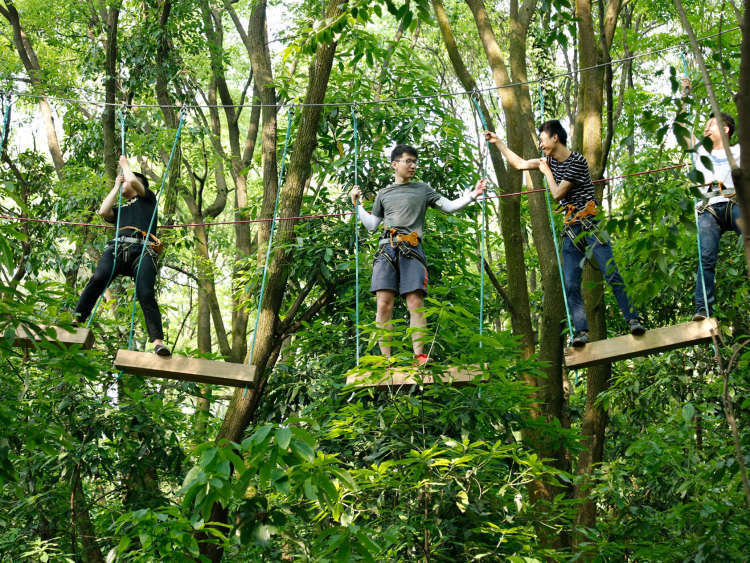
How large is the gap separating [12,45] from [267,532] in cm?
1092

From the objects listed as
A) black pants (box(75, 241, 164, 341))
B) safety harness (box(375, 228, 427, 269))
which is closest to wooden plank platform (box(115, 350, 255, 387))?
black pants (box(75, 241, 164, 341))

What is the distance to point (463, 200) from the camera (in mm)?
4785

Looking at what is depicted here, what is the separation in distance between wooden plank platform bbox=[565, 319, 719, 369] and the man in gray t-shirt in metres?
1.01

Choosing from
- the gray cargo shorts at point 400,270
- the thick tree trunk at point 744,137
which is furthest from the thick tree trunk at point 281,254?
the thick tree trunk at point 744,137

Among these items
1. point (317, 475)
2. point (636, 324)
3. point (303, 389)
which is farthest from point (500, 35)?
point (317, 475)

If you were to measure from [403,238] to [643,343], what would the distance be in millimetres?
1569

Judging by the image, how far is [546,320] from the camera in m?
6.45

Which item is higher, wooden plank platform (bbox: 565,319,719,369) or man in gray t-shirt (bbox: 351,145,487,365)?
man in gray t-shirt (bbox: 351,145,487,365)

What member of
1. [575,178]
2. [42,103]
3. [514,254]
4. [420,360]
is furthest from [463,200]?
[42,103]

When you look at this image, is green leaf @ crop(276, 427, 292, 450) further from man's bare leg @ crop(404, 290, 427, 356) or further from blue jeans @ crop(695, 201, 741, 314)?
blue jeans @ crop(695, 201, 741, 314)

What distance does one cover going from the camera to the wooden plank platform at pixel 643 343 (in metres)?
4.08

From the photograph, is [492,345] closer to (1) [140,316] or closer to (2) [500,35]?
(1) [140,316]

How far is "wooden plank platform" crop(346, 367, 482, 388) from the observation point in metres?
4.20

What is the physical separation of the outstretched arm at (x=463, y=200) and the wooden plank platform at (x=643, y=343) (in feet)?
3.52
